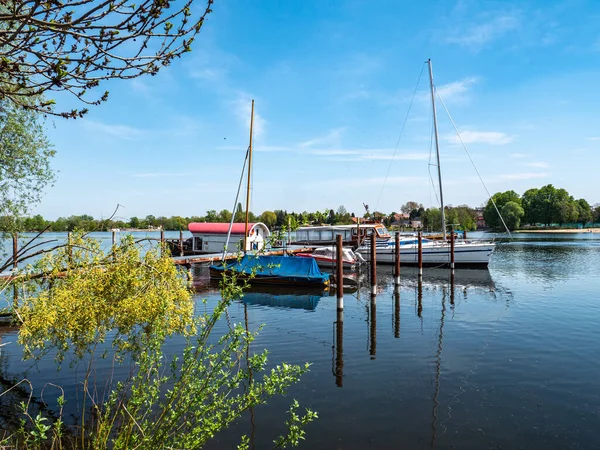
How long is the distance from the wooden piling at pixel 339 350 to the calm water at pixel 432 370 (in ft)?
0.13

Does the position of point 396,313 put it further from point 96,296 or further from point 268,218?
point 268,218

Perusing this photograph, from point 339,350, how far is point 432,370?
11.0ft

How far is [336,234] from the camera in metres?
51.8

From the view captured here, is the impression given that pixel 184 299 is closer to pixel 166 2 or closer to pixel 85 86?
pixel 85 86

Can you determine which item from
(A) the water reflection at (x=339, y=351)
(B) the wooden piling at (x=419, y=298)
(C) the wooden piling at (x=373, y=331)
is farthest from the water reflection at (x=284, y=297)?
(B) the wooden piling at (x=419, y=298)

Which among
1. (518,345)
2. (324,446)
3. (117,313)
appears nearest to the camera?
(117,313)

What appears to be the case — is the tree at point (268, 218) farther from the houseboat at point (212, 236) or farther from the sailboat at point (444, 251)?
the sailboat at point (444, 251)

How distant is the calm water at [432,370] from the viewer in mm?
8555

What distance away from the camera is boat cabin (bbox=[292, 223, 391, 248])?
50.4 m

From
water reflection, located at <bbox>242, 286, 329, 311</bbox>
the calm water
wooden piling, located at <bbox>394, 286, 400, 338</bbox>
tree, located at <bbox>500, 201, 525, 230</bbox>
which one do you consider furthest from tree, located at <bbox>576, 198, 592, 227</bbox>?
water reflection, located at <bbox>242, 286, 329, 311</bbox>

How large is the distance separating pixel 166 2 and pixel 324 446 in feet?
26.2

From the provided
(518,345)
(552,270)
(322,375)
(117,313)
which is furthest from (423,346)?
(552,270)

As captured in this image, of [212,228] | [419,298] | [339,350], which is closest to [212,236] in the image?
[212,228]

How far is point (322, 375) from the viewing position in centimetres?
1180
